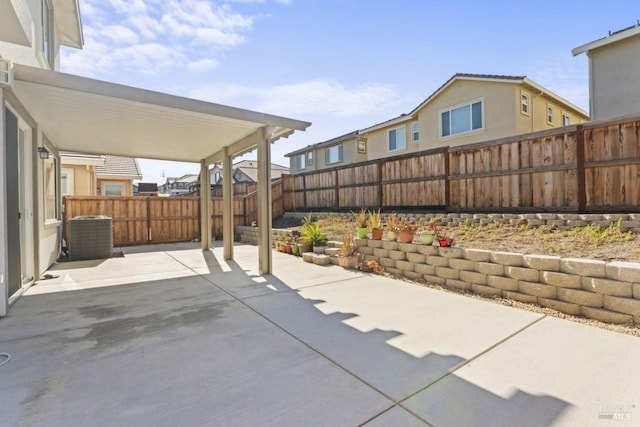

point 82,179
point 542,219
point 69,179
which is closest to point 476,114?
point 542,219

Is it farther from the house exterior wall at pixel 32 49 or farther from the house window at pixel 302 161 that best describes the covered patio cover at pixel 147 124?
the house window at pixel 302 161

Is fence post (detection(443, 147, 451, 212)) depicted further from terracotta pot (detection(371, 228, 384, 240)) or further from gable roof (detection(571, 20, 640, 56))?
gable roof (detection(571, 20, 640, 56))

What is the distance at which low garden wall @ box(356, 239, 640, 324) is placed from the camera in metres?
3.14

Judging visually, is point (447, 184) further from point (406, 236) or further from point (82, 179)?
point (82, 179)

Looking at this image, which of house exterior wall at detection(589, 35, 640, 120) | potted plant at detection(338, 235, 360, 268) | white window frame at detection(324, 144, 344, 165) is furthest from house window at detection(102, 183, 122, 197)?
house exterior wall at detection(589, 35, 640, 120)

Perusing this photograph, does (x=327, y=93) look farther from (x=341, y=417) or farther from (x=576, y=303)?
(x=341, y=417)

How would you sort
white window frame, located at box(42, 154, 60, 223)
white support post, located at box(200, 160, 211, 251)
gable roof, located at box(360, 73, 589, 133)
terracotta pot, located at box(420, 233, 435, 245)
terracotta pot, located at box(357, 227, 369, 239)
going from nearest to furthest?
1. terracotta pot, located at box(420, 233, 435, 245)
2. terracotta pot, located at box(357, 227, 369, 239)
3. white window frame, located at box(42, 154, 60, 223)
4. white support post, located at box(200, 160, 211, 251)
5. gable roof, located at box(360, 73, 589, 133)

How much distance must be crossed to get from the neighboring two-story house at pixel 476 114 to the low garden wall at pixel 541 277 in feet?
27.8

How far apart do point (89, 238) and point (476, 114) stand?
13085 millimetres

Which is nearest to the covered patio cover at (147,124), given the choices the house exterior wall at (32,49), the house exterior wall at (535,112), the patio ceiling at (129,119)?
the patio ceiling at (129,119)

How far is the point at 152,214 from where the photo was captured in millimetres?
10328

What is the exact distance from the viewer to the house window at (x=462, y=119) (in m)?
12.0

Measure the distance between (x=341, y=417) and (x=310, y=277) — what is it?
3574 millimetres

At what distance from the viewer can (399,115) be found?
613 inches
